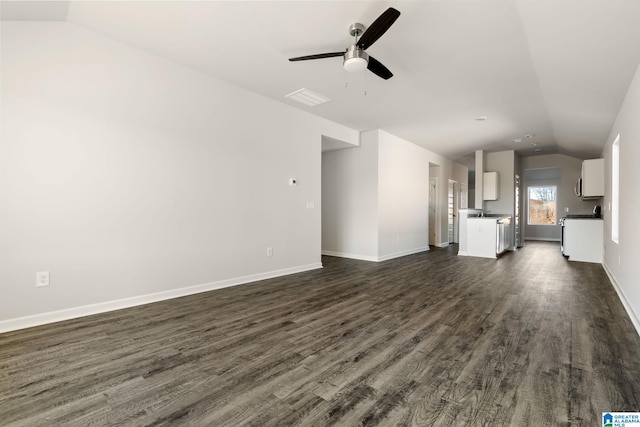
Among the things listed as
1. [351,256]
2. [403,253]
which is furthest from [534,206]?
[351,256]

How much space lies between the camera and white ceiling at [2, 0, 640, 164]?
244 centimetres

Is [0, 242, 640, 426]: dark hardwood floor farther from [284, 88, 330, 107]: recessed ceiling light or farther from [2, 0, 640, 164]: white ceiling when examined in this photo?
[284, 88, 330, 107]: recessed ceiling light

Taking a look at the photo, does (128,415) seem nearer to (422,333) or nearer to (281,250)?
(422,333)

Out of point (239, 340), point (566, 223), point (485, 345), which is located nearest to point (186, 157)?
point (239, 340)

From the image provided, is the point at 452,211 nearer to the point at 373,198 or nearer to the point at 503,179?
the point at 503,179

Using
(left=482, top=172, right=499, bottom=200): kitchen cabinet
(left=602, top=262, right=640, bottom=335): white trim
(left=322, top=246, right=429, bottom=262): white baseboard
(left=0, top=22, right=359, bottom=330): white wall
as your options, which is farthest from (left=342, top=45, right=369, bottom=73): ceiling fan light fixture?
(left=482, top=172, right=499, bottom=200): kitchen cabinet

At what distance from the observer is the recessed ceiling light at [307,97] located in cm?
428

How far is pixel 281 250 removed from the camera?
4797mm

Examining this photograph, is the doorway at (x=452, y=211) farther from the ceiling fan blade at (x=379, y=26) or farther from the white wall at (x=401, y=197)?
the ceiling fan blade at (x=379, y=26)

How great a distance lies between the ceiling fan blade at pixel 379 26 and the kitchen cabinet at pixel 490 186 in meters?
7.15

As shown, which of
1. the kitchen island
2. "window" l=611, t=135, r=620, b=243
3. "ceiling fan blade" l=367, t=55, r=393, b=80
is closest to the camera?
"ceiling fan blade" l=367, t=55, r=393, b=80

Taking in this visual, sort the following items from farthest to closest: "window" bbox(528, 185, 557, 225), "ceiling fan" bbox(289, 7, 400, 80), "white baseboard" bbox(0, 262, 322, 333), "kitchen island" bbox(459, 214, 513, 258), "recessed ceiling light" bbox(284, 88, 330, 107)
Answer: "window" bbox(528, 185, 557, 225) → "kitchen island" bbox(459, 214, 513, 258) → "recessed ceiling light" bbox(284, 88, 330, 107) → "white baseboard" bbox(0, 262, 322, 333) → "ceiling fan" bbox(289, 7, 400, 80)

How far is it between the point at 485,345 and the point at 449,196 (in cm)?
789

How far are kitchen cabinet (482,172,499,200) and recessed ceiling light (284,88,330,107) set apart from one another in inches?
233
